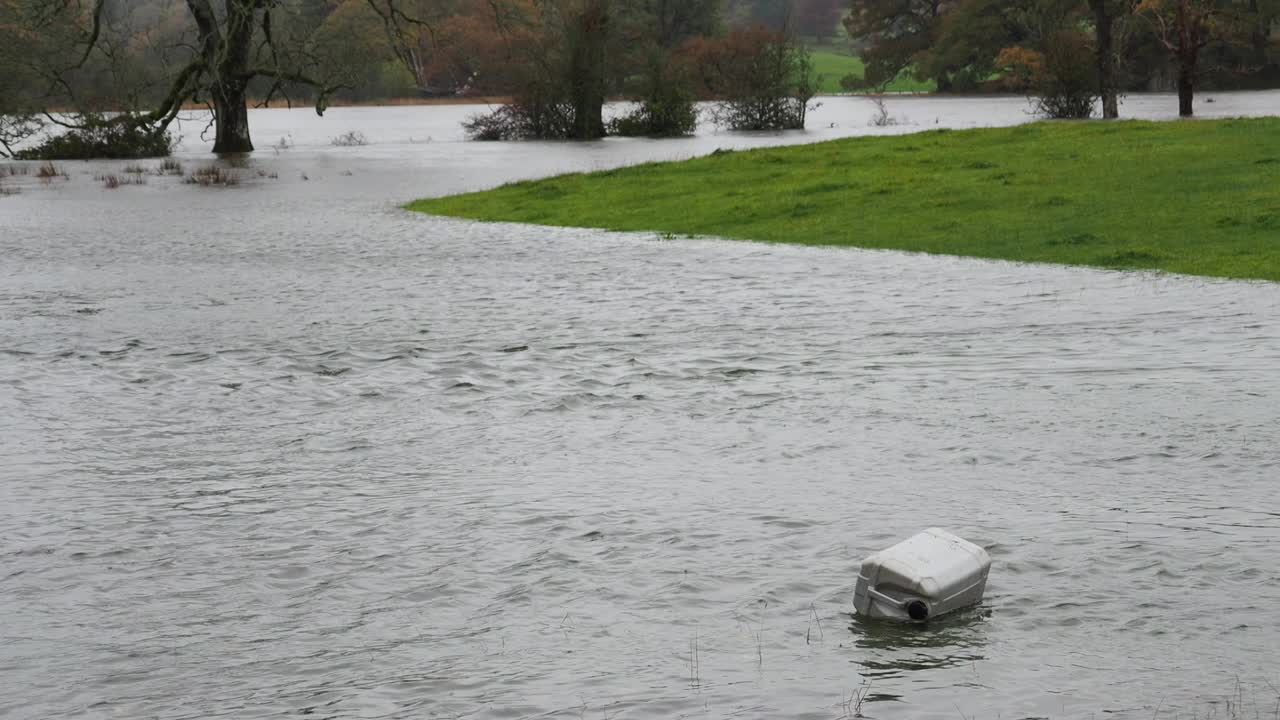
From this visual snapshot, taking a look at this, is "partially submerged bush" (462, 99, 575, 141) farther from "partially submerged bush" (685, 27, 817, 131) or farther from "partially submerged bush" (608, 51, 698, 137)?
"partially submerged bush" (685, 27, 817, 131)

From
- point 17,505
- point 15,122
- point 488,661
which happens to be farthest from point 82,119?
point 488,661

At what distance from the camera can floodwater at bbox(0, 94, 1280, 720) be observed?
5574 millimetres

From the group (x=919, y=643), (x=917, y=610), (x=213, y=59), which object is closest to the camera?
(x=919, y=643)

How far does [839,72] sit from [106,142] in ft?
308

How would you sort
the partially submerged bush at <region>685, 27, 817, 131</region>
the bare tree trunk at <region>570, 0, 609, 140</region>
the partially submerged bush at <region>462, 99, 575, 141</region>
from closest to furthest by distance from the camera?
the bare tree trunk at <region>570, 0, 609, 140</region> → the partially submerged bush at <region>462, 99, 575, 141</region> → the partially submerged bush at <region>685, 27, 817, 131</region>

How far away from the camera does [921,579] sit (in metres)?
→ 5.85

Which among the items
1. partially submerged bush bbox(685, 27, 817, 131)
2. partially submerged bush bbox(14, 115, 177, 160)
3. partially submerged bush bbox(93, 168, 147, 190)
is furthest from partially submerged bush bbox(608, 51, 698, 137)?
partially submerged bush bbox(93, 168, 147, 190)

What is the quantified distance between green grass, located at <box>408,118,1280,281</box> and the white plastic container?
968 centimetres

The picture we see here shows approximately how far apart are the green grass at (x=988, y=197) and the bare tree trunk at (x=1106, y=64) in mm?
16147

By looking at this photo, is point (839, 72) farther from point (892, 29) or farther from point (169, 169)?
point (169, 169)

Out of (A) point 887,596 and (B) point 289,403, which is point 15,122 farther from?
(A) point 887,596

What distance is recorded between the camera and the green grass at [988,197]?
17625 mm

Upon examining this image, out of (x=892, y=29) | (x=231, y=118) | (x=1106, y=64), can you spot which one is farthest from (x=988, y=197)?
(x=892, y=29)

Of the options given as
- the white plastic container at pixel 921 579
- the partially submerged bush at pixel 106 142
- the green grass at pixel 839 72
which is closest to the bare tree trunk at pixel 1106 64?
the partially submerged bush at pixel 106 142
